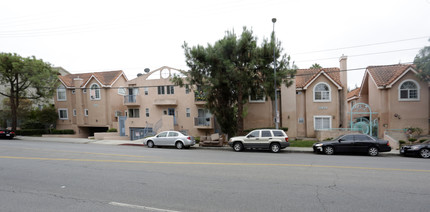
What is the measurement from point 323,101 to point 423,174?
45.2 feet

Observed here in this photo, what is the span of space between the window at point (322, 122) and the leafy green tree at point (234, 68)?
7.07m

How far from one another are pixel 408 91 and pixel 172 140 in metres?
20.7

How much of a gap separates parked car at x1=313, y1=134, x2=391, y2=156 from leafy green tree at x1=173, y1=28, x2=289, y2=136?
17.8 ft

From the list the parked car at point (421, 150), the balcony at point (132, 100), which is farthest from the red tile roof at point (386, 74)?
the balcony at point (132, 100)

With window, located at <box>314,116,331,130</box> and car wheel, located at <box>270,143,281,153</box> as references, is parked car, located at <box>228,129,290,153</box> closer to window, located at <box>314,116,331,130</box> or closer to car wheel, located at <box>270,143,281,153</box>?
car wheel, located at <box>270,143,281,153</box>

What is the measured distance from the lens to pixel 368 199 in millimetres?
5699

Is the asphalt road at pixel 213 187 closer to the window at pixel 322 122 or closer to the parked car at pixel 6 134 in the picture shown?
the window at pixel 322 122

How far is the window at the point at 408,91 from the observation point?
763 inches

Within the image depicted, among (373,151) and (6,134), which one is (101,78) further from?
(373,151)

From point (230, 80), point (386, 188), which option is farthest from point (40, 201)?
point (230, 80)

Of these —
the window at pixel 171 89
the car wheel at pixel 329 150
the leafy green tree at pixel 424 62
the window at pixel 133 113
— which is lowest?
the car wheel at pixel 329 150

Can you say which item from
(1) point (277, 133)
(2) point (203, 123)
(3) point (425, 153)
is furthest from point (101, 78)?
(3) point (425, 153)

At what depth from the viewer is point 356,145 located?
44.1ft

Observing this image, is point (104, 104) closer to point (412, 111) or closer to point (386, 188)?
point (386, 188)
